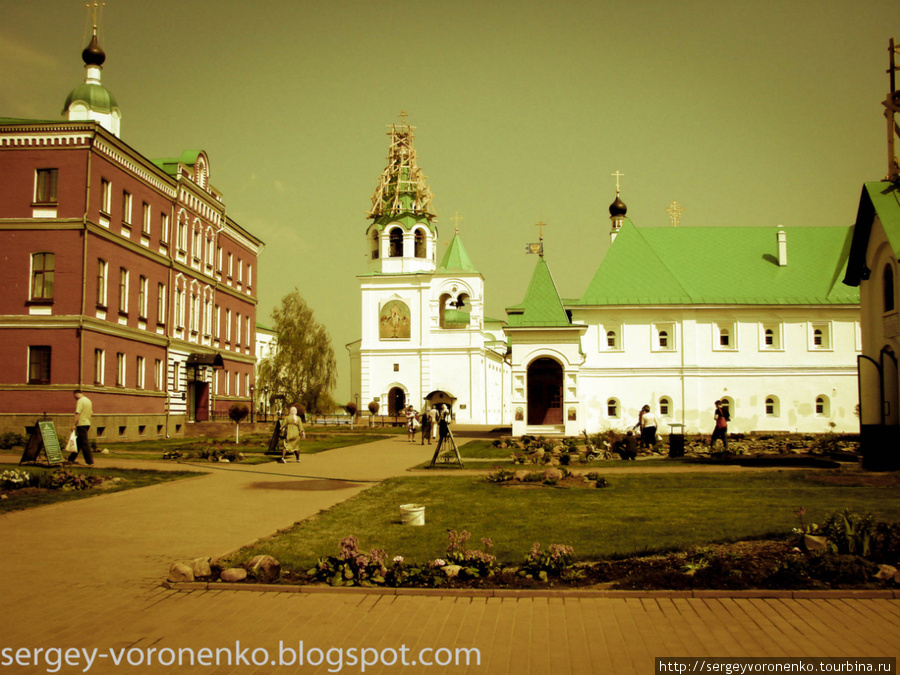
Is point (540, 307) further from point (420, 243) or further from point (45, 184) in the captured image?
point (420, 243)

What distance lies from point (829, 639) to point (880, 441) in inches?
612

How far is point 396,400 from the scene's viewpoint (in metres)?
73.4

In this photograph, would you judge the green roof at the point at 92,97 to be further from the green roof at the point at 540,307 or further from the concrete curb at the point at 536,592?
the concrete curb at the point at 536,592

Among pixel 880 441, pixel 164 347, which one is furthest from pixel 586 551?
pixel 164 347

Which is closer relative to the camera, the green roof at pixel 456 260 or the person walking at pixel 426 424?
the person walking at pixel 426 424

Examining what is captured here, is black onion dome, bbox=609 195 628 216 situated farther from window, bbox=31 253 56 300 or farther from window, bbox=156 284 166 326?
window, bbox=31 253 56 300

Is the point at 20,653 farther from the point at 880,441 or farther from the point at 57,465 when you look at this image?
the point at 880,441

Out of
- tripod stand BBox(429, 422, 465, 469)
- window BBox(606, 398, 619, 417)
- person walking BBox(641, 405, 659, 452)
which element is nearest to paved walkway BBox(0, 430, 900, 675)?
tripod stand BBox(429, 422, 465, 469)

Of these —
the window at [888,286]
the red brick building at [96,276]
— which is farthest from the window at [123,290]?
the window at [888,286]

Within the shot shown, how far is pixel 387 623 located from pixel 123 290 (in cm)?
2941

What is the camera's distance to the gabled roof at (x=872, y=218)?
2314 cm

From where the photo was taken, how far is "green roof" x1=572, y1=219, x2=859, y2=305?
47.5m

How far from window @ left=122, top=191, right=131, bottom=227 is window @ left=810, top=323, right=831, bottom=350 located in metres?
37.4

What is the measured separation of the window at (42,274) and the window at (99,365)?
108 inches
